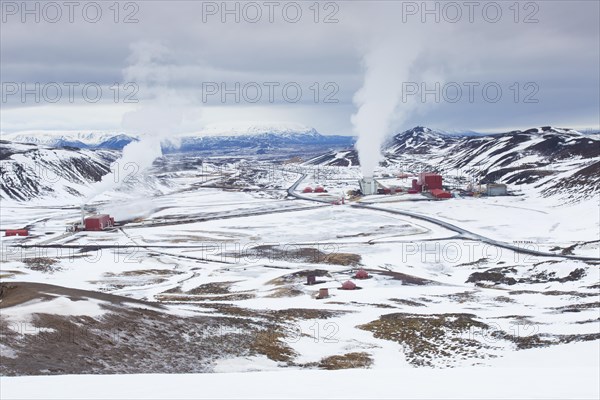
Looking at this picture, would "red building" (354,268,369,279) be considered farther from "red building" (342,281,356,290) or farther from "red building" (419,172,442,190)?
"red building" (419,172,442,190)

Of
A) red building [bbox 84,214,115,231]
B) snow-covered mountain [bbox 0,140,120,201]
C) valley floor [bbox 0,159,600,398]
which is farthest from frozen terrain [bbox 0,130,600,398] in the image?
snow-covered mountain [bbox 0,140,120,201]

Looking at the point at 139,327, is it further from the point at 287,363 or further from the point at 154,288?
the point at 154,288

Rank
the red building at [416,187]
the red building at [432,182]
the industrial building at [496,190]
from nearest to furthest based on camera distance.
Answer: the industrial building at [496,190], the red building at [432,182], the red building at [416,187]

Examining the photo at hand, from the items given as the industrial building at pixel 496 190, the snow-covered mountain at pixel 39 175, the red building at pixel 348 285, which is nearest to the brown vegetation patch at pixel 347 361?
the red building at pixel 348 285

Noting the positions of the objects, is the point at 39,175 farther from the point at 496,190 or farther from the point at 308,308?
the point at 308,308

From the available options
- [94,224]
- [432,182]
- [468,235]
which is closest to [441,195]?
[432,182]

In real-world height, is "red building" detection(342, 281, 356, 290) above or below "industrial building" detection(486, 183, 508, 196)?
below

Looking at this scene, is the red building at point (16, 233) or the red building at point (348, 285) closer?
the red building at point (348, 285)

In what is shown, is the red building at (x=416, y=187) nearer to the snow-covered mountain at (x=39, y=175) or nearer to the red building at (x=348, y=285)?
the red building at (x=348, y=285)
